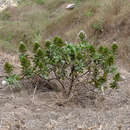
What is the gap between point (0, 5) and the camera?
1633 cm

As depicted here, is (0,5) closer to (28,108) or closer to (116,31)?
(116,31)

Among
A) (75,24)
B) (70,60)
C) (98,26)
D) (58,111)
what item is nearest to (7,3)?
(75,24)

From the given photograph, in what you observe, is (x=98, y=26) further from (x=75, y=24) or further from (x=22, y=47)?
(x=22, y=47)

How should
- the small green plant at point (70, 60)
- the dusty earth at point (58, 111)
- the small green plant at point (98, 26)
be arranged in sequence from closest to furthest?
the dusty earth at point (58, 111) < the small green plant at point (70, 60) < the small green plant at point (98, 26)

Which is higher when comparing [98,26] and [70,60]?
[98,26]

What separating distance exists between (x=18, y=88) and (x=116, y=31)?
3755 millimetres

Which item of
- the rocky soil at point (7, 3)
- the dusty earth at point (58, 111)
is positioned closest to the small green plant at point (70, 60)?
the dusty earth at point (58, 111)

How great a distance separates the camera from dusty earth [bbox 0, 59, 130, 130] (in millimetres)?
2123

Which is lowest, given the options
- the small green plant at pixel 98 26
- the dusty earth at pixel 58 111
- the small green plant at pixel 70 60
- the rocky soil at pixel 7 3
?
the dusty earth at pixel 58 111

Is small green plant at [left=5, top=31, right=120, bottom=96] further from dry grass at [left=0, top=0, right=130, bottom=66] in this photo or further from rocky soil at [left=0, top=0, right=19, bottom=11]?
rocky soil at [left=0, top=0, right=19, bottom=11]

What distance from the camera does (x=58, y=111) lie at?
2.48m

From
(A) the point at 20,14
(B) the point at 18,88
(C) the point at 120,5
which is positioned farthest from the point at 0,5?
(B) the point at 18,88

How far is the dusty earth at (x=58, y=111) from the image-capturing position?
83.6 inches

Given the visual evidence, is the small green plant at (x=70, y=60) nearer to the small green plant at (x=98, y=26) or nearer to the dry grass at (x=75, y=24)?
the dry grass at (x=75, y=24)
